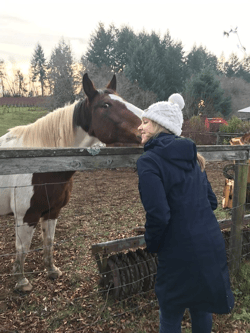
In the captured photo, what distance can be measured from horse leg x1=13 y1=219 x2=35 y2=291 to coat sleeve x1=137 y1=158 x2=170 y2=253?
190 cm

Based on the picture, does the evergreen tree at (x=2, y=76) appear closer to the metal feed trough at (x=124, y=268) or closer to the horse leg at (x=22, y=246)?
the horse leg at (x=22, y=246)

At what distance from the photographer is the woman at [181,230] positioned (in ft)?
4.48

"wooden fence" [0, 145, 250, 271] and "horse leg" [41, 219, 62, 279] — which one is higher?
"wooden fence" [0, 145, 250, 271]

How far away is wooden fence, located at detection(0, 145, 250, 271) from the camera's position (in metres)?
1.78

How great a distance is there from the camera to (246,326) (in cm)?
244

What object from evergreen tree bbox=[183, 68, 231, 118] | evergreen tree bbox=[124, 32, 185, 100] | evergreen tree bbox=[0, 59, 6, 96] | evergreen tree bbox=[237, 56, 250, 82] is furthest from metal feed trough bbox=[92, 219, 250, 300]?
evergreen tree bbox=[0, 59, 6, 96]

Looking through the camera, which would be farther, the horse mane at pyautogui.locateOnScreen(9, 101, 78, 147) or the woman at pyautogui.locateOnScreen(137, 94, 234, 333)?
the horse mane at pyautogui.locateOnScreen(9, 101, 78, 147)

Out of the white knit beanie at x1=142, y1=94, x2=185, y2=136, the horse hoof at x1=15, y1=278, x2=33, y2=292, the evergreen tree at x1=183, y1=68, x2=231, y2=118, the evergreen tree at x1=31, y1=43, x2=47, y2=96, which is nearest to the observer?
the white knit beanie at x1=142, y1=94, x2=185, y2=136

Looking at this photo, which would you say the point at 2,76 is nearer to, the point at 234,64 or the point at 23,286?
the point at 234,64

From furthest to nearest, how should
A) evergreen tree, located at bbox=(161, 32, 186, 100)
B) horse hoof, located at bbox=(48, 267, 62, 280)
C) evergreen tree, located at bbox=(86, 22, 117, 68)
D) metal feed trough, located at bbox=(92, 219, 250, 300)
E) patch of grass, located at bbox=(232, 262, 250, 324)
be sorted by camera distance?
evergreen tree, located at bbox=(161, 32, 186, 100) < evergreen tree, located at bbox=(86, 22, 117, 68) < horse hoof, located at bbox=(48, 267, 62, 280) < metal feed trough, located at bbox=(92, 219, 250, 300) < patch of grass, located at bbox=(232, 262, 250, 324)

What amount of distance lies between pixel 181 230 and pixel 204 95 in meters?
25.6

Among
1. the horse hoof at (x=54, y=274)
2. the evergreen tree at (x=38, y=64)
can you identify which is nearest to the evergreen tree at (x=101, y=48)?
the horse hoof at (x=54, y=274)

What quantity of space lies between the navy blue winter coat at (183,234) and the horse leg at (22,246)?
1905 millimetres

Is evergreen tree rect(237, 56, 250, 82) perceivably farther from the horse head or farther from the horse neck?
the horse neck
